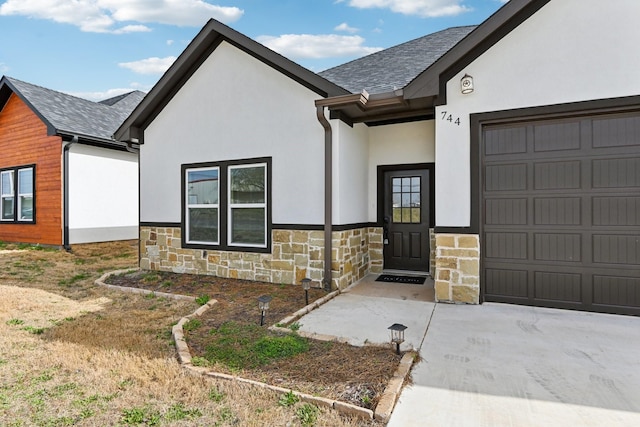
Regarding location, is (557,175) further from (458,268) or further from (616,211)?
(458,268)

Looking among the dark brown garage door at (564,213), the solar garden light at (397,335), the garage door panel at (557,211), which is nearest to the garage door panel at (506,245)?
the dark brown garage door at (564,213)

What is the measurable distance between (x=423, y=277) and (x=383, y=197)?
1.75m

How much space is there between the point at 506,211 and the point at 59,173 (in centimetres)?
1168

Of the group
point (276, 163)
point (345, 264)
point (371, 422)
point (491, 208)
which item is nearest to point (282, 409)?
point (371, 422)

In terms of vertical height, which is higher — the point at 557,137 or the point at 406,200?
the point at 557,137

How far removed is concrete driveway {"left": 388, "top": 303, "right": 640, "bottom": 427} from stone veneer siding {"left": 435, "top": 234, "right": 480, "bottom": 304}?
62cm

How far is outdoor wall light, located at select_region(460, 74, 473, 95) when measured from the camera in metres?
4.76

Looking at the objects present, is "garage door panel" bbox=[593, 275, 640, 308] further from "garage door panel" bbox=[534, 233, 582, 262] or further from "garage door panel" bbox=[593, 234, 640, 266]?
"garage door panel" bbox=[534, 233, 582, 262]

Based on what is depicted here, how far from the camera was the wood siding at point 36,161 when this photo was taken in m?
10.2

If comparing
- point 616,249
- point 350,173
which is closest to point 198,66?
point 350,173

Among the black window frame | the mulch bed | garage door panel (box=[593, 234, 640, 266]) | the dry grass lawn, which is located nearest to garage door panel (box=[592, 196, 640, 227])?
garage door panel (box=[593, 234, 640, 266])

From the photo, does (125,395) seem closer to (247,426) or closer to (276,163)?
(247,426)

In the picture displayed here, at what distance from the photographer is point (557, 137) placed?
4562 mm

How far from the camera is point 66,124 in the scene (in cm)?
1023
